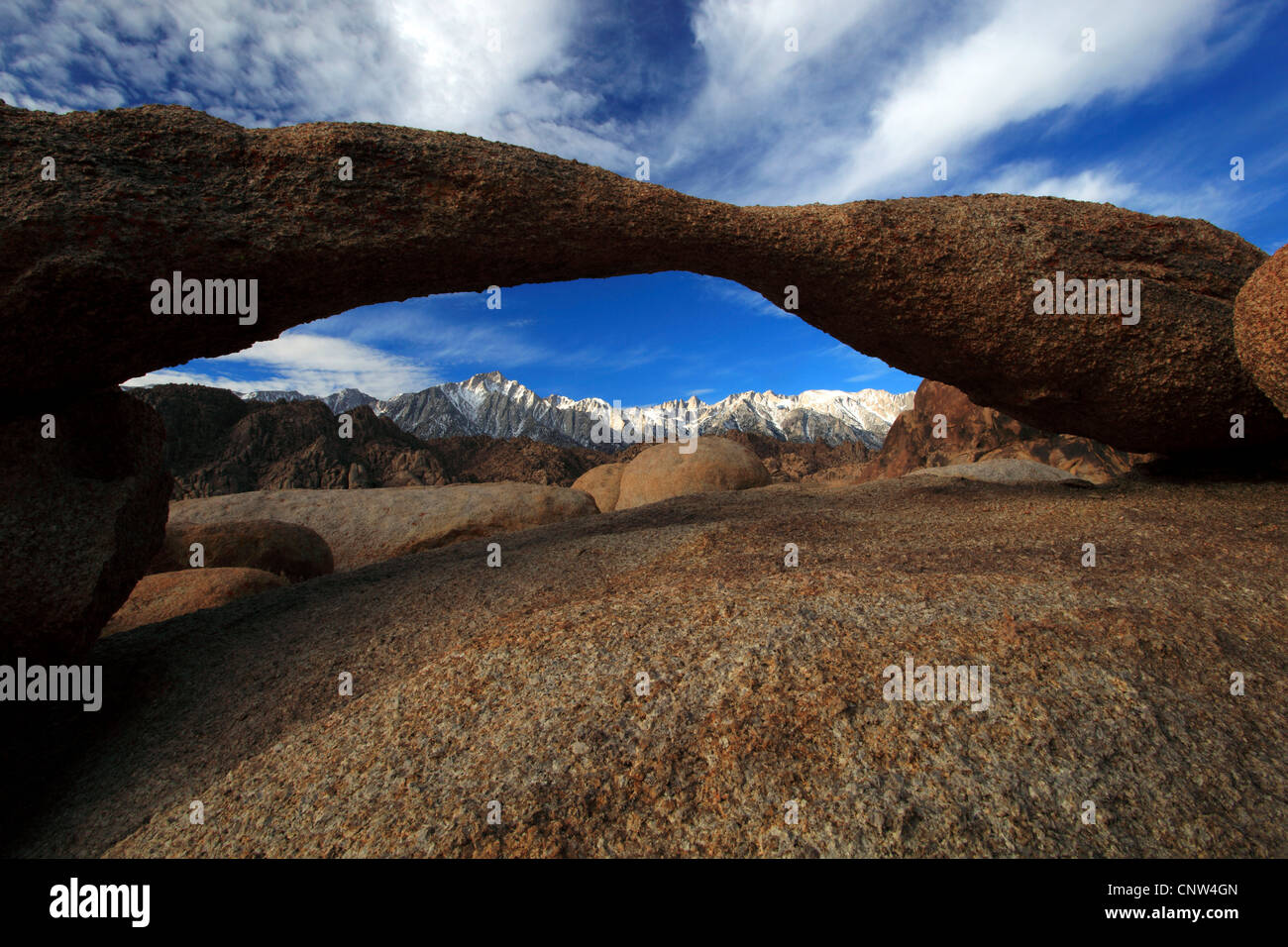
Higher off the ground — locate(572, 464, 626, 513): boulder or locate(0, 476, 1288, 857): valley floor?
locate(572, 464, 626, 513): boulder

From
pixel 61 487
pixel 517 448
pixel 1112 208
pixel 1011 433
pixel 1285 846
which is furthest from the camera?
pixel 517 448

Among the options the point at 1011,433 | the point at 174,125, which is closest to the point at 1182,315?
the point at 174,125

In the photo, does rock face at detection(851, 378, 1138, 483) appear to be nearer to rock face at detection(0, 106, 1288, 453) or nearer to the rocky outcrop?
rock face at detection(0, 106, 1288, 453)

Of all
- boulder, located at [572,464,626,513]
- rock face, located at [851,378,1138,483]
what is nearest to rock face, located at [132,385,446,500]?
boulder, located at [572,464,626,513]

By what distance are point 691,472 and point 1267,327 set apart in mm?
9378

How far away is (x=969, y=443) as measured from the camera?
63.1 ft

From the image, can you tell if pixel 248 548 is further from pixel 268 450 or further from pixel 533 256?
pixel 268 450

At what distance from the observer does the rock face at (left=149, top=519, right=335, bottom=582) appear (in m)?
7.65

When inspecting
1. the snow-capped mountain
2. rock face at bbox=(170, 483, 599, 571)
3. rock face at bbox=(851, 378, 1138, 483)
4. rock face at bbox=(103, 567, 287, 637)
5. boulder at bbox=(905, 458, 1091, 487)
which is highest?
the snow-capped mountain

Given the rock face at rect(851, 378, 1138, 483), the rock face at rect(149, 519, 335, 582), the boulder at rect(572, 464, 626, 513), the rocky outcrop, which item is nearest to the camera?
the rock face at rect(149, 519, 335, 582)

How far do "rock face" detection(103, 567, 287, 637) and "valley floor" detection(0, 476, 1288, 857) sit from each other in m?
1.18

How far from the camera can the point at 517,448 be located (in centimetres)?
3794
